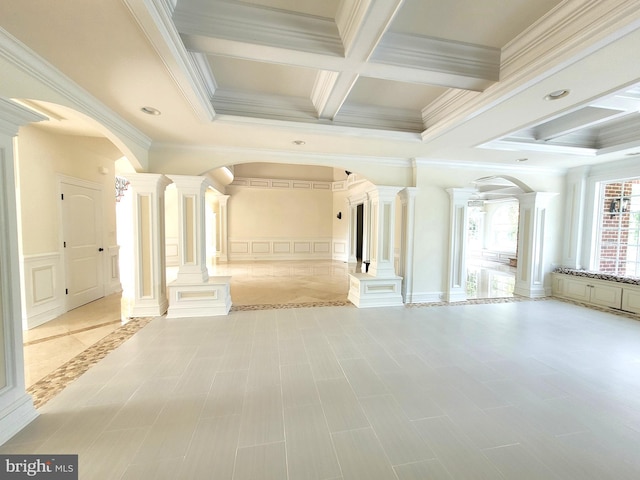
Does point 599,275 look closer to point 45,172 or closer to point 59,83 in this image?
point 59,83

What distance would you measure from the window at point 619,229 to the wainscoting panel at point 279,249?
25.6 feet

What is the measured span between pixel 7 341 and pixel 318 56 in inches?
120

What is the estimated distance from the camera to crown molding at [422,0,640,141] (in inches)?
64.7

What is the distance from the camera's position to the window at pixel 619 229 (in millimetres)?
4867

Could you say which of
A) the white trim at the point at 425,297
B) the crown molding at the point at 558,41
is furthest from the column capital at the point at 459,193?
the crown molding at the point at 558,41

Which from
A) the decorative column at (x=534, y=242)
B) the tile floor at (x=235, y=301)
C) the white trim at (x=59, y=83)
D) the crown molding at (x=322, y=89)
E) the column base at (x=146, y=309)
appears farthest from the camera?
the decorative column at (x=534, y=242)

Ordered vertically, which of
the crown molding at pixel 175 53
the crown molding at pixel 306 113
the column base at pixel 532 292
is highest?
the crown molding at pixel 306 113

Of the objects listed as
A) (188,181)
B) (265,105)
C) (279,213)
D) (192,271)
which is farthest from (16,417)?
(279,213)

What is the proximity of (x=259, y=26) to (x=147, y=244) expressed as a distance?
3.48 meters

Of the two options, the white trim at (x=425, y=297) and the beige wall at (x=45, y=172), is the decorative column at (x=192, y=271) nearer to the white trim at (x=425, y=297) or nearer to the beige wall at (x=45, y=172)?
the beige wall at (x=45, y=172)

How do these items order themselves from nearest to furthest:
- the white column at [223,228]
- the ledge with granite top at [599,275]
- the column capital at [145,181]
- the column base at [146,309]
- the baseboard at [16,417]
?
the baseboard at [16,417], the column capital at [145,181], the column base at [146,309], the ledge with granite top at [599,275], the white column at [223,228]

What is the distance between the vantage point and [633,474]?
1.51m

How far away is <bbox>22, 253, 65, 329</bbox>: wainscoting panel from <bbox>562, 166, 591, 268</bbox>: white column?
9.55 m

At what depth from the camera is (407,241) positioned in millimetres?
4941
